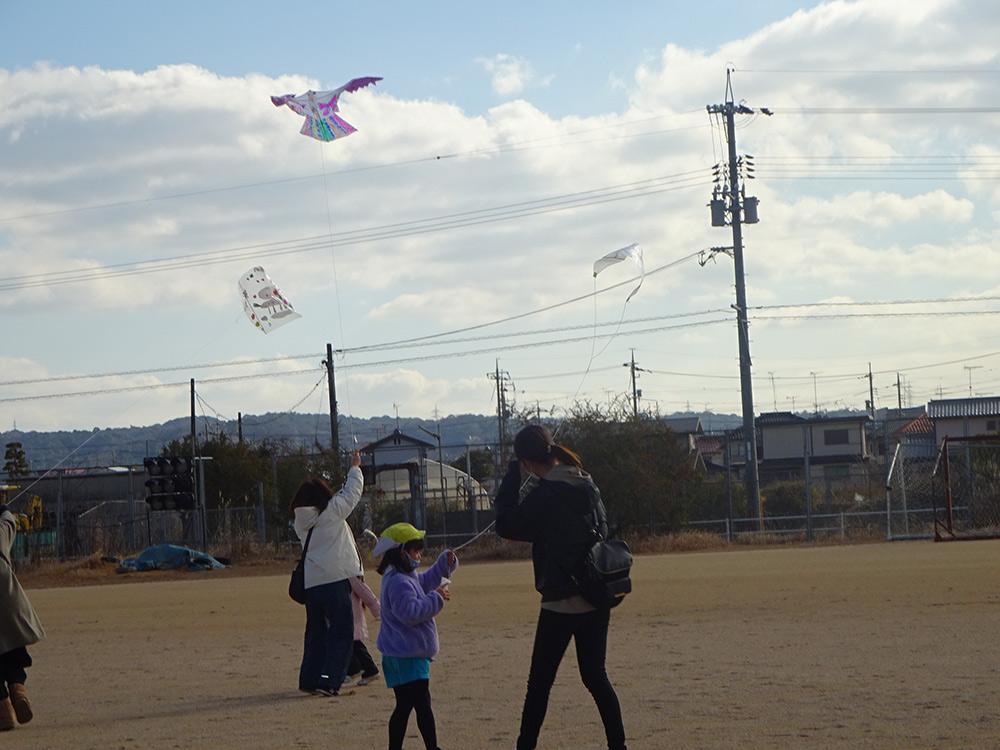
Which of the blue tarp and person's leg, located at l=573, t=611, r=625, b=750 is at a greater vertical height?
person's leg, located at l=573, t=611, r=625, b=750

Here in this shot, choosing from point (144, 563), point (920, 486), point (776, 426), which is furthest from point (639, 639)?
point (776, 426)

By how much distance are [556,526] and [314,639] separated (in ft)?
12.2

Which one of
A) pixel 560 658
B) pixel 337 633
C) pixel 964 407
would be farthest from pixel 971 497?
pixel 964 407

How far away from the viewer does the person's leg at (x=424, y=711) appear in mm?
5906

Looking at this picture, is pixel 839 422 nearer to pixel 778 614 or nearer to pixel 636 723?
pixel 778 614

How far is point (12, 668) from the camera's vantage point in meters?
8.02

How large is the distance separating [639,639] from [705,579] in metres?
6.88

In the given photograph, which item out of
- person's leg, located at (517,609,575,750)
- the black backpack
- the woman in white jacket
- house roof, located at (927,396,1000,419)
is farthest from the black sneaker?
house roof, located at (927,396,1000,419)

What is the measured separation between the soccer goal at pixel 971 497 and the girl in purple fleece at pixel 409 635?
20171 mm

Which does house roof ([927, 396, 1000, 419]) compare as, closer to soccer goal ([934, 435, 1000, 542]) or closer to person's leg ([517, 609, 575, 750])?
soccer goal ([934, 435, 1000, 542])

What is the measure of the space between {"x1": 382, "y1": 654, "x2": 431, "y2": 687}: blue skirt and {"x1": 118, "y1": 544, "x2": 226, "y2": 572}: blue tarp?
23.1 metres

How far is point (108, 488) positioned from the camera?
5828cm

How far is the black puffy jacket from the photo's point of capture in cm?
572

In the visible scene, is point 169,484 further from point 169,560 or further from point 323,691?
point 323,691
